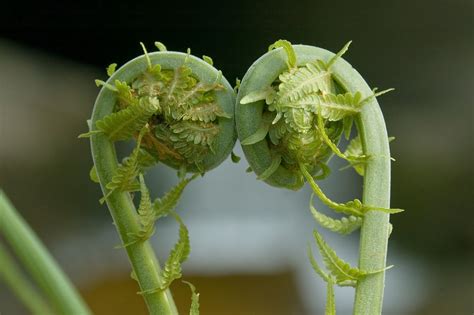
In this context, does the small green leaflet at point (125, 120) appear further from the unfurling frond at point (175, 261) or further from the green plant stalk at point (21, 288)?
the green plant stalk at point (21, 288)

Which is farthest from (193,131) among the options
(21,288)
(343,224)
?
(21,288)

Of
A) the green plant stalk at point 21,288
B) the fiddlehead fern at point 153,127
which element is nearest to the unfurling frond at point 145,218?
the fiddlehead fern at point 153,127

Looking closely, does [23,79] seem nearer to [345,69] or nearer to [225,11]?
[225,11]

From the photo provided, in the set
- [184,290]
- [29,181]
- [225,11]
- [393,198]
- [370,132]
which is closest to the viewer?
[370,132]

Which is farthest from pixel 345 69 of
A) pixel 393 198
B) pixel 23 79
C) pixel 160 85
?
pixel 393 198

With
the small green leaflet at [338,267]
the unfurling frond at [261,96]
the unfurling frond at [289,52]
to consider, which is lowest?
the small green leaflet at [338,267]

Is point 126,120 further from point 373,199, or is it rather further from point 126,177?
point 373,199
